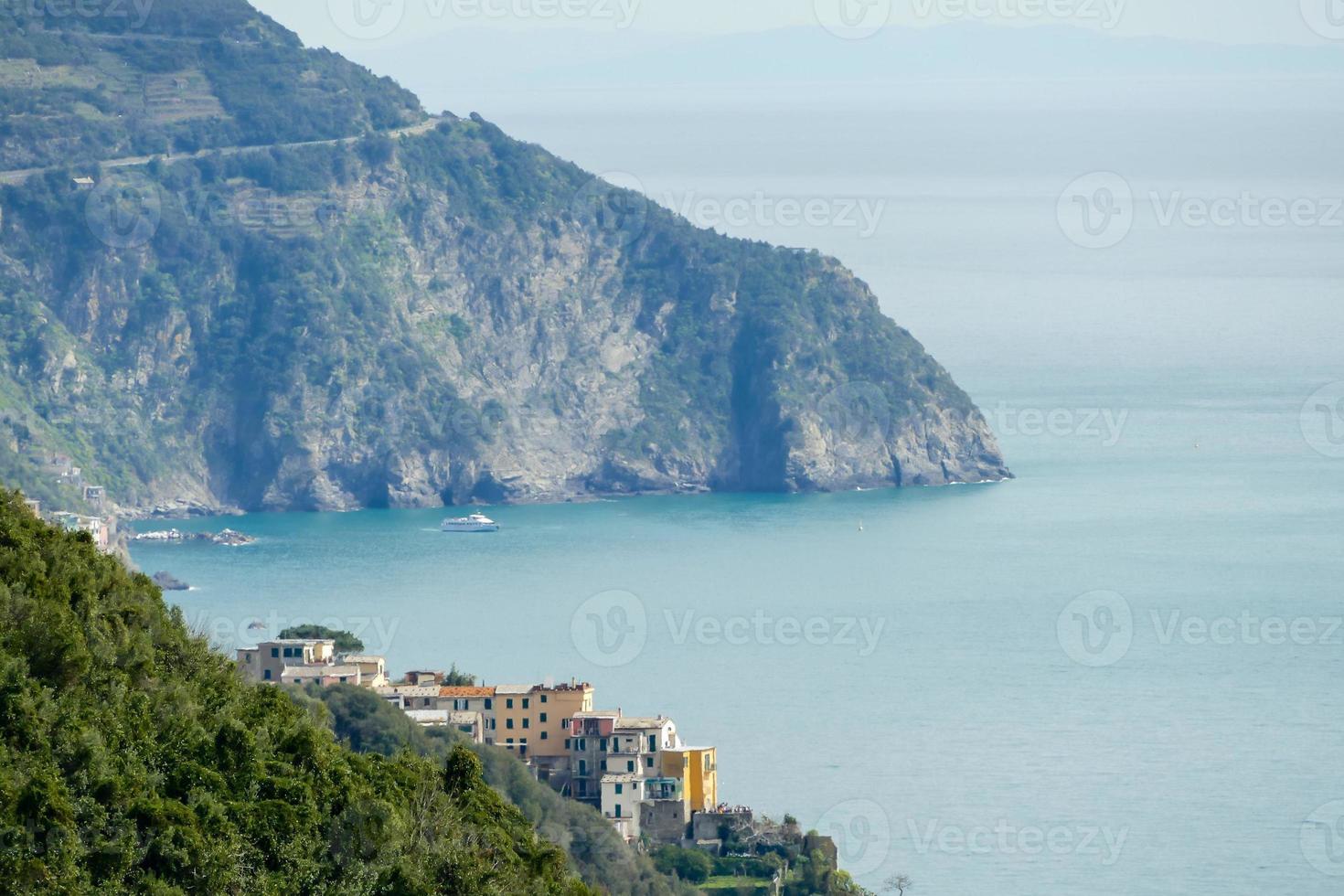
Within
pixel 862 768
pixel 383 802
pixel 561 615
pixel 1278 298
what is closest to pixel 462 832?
pixel 383 802

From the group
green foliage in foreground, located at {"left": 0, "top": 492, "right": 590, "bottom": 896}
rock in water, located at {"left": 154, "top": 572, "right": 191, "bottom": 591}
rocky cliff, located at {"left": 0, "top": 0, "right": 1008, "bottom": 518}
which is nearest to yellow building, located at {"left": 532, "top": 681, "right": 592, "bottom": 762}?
green foliage in foreground, located at {"left": 0, "top": 492, "right": 590, "bottom": 896}

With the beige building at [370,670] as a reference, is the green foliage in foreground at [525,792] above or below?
below

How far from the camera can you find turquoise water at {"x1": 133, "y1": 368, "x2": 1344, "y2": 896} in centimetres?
4556

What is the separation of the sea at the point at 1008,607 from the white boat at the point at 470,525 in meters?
0.76

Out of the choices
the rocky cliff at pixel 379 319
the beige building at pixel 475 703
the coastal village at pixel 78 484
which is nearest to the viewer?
the beige building at pixel 475 703

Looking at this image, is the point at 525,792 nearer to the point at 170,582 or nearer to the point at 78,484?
the point at 170,582

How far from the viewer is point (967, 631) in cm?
6619

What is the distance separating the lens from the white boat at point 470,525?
86.4m

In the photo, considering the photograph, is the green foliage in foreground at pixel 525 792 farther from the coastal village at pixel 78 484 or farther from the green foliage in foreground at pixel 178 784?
the coastal village at pixel 78 484

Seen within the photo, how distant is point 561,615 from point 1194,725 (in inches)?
630

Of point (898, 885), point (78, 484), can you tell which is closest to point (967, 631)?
point (898, 885)

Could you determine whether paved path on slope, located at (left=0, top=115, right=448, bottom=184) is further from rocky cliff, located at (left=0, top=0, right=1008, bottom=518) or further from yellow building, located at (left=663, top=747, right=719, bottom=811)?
yellow building, located at (left=663, top=747, right=719, bottom=811)

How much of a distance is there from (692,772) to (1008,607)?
29.7m

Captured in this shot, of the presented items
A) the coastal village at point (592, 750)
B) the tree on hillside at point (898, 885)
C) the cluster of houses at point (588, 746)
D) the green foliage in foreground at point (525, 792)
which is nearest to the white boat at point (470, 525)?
the coastal village at point (592, 750)
